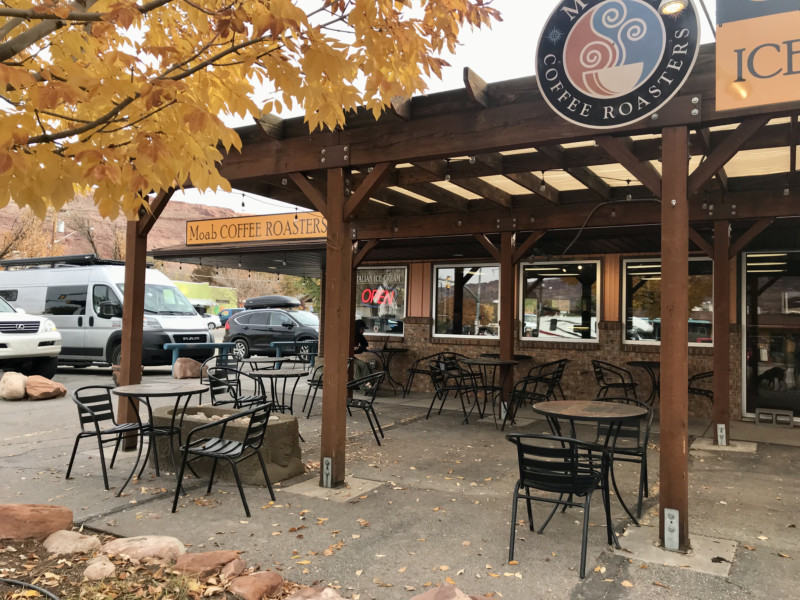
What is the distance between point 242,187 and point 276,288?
51.9 m

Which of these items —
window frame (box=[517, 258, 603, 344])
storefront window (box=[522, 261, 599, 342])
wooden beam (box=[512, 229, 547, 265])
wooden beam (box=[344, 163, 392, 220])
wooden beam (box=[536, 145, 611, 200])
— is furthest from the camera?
storefront window (box=[522, 261, 599, 342])

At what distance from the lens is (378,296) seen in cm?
1248

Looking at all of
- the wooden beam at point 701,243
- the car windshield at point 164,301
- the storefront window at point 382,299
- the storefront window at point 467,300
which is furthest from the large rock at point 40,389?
the wooden beam at point 701,243

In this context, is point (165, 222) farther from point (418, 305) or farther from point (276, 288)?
point (418, 305)

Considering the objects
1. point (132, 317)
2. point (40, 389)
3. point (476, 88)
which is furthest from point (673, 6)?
point (40, 389)

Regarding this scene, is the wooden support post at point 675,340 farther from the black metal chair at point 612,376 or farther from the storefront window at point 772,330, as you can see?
the storefront window at point 772,330

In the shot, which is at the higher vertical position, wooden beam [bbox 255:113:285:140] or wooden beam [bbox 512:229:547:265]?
wooden beam [bbox 255:113:285:140]

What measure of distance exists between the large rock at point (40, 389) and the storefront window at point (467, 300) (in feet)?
22.0

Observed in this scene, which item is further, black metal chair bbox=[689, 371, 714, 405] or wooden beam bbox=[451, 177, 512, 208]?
black metal chair bbox=[689, 371, 714, 405]

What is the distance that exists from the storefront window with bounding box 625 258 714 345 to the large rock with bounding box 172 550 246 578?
307 inches

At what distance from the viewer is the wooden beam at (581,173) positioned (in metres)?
5.11

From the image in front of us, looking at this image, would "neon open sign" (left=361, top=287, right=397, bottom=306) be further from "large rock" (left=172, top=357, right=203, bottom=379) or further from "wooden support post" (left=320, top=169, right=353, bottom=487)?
"wooden support post" (left=320, top=169, right=353, bottom=487)

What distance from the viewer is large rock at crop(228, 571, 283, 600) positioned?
284 centimetres

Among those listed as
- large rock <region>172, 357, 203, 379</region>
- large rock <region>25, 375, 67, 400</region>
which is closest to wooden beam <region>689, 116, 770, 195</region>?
large rock <region>25, 375, 67, 400</region>
